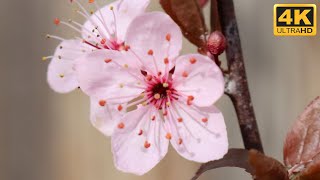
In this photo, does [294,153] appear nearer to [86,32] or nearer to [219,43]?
[219,43]

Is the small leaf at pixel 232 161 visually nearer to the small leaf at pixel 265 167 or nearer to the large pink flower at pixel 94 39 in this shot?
the small leaf at pixel 265 167

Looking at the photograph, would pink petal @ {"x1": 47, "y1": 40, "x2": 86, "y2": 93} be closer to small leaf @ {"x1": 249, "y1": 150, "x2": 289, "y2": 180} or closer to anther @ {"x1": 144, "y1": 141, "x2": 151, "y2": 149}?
anther @ {"x1": 144, "y1": 141, "x2": 151, "y2": 149}

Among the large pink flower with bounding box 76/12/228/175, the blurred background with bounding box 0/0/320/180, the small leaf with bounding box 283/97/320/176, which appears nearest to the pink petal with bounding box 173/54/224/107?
the large pink flower with bounding box 76/12/228/175

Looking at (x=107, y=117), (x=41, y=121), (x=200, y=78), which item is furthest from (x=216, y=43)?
(x=41, y=121)

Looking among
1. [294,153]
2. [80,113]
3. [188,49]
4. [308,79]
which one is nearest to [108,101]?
[294,153]

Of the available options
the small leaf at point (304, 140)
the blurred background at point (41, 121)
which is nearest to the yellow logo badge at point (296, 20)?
the small leaf at point (304, 140)
